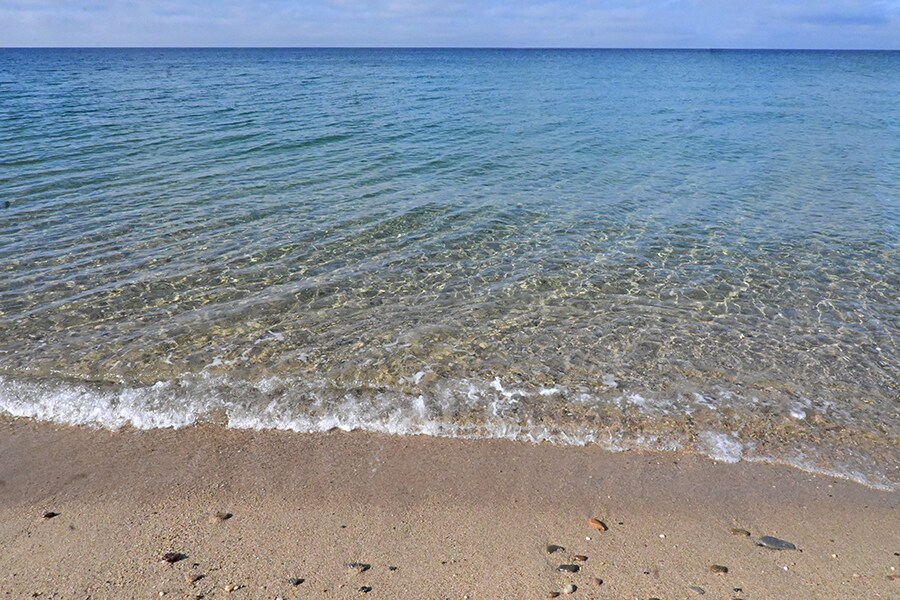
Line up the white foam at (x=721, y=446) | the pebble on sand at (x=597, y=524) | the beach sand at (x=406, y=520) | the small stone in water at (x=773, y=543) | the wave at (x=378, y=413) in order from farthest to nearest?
the wave at (x=378, y=413) < the white foam at (x=721, y=446) < the pebble on sand at (x=597, y=524) < the small stone in water at (x=773, y=543) < the beach sand at (x=406, y=520)

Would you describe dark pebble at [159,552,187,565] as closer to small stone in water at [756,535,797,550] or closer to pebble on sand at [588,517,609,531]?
pebble on sand at [588,517,609,531]

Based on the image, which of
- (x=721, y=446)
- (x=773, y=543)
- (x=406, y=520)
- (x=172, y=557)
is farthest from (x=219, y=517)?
(x=721, y=446)

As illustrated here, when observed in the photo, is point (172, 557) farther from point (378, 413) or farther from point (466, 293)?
point (466, 293)

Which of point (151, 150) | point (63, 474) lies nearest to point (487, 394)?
point (63, 474)

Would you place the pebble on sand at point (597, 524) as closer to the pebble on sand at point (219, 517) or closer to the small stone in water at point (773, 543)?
the small stone in water at point (773, 543)

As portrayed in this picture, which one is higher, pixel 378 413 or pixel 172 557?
pixel 172 557

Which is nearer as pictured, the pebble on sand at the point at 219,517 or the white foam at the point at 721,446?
the pebble on sand at the point at 219,517

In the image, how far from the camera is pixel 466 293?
803 cm

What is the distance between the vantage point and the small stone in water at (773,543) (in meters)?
4.04

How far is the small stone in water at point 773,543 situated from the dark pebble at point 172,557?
3.49m

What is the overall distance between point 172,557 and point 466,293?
481 cm

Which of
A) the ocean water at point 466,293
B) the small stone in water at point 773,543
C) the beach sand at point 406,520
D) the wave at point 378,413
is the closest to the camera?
the beach sand at point 406,520

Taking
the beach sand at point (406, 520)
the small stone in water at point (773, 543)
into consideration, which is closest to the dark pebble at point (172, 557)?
the beach sand at point (406, 520)

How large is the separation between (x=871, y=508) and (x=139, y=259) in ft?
28.1
